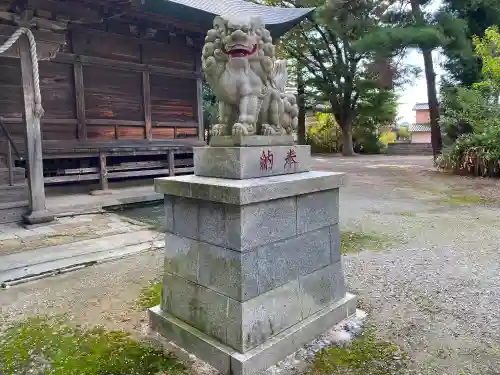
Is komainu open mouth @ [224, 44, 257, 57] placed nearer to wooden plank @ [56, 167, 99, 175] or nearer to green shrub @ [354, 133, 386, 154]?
wooden plank @ [56, 167, 99, 175]

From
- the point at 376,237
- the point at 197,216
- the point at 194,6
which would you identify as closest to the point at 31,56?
the point at 194,6

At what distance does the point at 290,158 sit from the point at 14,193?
5416 mm

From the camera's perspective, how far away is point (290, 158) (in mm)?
2744

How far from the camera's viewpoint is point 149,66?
29.1ft

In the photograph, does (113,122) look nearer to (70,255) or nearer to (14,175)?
(14,175)

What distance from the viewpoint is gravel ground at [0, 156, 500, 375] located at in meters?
2.58

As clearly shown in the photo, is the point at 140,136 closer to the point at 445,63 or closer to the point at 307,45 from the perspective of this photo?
the point at 445,63

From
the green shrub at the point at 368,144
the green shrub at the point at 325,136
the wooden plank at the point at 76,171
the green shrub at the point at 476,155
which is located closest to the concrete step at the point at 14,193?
the wooden plank at the point at 76,171

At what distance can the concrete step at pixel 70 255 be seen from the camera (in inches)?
153

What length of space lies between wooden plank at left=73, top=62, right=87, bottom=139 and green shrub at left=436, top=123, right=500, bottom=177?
400 inches

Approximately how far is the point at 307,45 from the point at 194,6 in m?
14.5

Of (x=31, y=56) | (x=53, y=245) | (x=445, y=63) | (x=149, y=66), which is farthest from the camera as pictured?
(x=445, y=63)

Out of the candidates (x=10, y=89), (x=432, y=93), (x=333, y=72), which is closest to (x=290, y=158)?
(x=10, y=89)

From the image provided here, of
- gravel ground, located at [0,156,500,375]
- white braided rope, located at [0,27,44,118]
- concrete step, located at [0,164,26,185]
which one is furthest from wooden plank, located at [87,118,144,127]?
gravel ground, located at [0,156,500,375]
